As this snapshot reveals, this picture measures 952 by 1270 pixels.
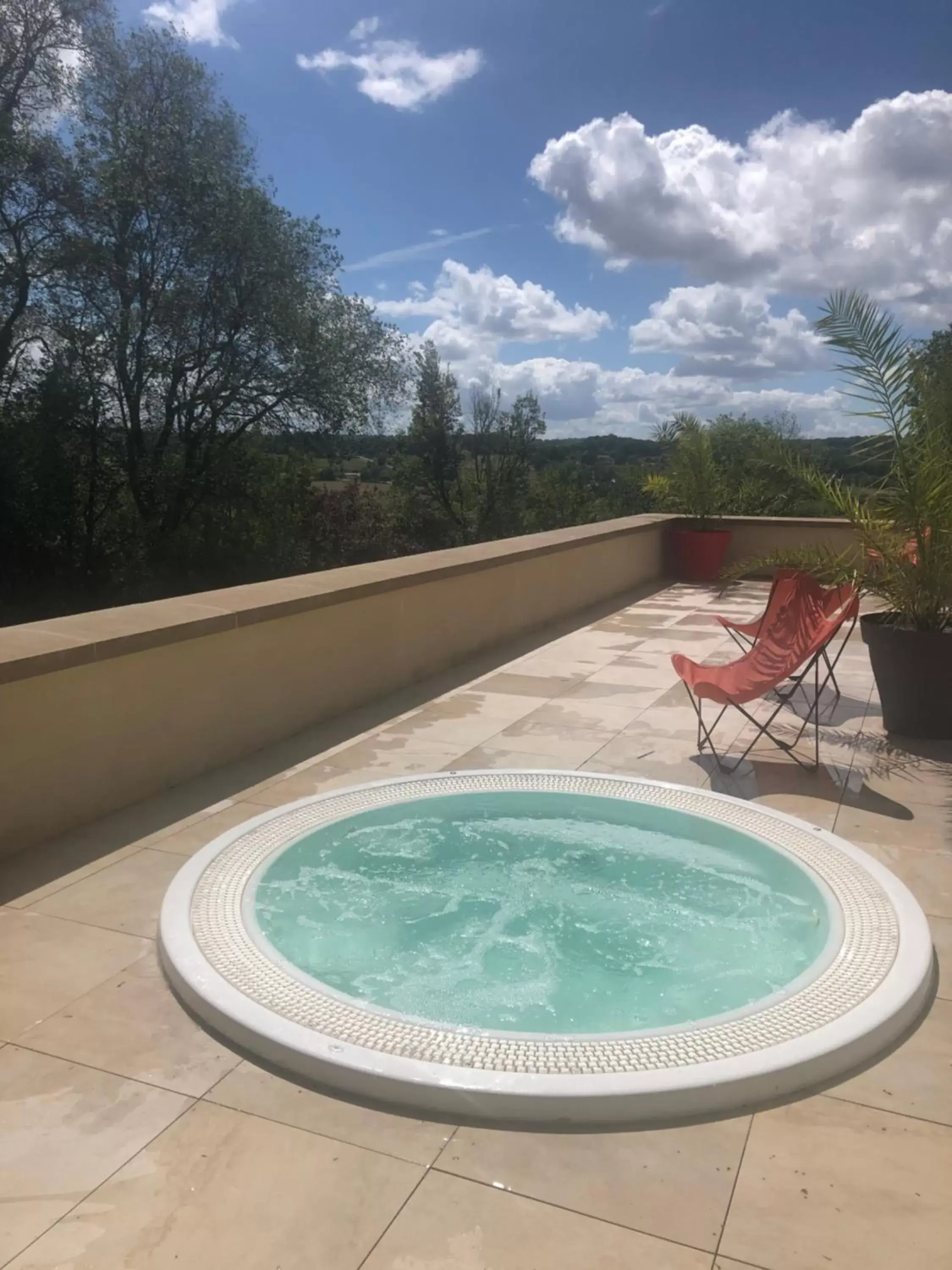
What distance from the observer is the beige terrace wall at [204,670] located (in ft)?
12.3

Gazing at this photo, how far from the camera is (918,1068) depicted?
92.5 inches

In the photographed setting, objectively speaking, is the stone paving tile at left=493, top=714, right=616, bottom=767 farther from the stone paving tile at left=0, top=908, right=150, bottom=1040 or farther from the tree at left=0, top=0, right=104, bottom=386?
the tree at left=0, top=0, right=104, bottom=386

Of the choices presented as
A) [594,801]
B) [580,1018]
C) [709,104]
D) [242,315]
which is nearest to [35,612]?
[242,315]

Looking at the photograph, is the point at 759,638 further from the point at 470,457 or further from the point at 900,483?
the point at 470,457

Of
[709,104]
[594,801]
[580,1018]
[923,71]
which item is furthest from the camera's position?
[709,104]

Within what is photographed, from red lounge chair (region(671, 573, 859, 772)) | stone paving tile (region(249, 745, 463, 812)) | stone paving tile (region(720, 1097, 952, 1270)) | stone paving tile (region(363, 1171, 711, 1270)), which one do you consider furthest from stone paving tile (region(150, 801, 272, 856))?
stone paving tile (region(720, 1097, 952, 1270))

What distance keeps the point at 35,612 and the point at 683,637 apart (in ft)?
41.6

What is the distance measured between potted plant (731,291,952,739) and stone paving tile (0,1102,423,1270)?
421 centimetres

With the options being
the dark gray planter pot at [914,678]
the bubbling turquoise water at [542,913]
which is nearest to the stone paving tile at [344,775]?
the bubbling turquoise water at [542,913]

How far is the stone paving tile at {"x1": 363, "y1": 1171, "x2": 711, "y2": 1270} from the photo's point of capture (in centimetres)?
174

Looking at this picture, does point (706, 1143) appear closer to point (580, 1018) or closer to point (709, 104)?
point (580, 1018)

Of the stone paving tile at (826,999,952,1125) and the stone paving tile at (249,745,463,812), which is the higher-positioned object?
the stone paving tile at (249,745,463,812)

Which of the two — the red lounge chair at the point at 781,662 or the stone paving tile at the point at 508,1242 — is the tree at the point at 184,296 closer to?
the red lounge chair at the point at 781,662

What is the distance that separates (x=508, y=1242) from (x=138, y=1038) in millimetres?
1170
